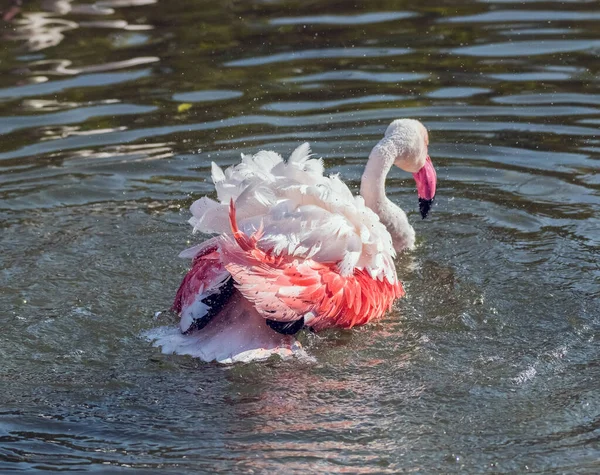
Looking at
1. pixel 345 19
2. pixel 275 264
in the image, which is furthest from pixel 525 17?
pixel 275 264

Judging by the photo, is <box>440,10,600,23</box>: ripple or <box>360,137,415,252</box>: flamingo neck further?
<box>440,10,600,23</box>: ripple

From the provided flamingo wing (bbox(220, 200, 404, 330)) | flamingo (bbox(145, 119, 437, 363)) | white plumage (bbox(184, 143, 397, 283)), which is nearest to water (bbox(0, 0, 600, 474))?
flamingo (bbox(145, 119, 437, 363))

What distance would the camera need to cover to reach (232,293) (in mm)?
5195

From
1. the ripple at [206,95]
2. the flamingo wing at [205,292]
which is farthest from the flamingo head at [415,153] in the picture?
the ripple at [206,95]

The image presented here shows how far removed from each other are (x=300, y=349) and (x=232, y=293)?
0.45m

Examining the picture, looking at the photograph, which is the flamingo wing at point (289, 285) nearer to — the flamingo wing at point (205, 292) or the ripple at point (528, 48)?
the flamingo wing at point (205, 292)

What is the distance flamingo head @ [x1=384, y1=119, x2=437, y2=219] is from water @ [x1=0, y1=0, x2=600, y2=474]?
30cm

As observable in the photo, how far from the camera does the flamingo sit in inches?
195

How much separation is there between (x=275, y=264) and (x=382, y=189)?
1580 mm

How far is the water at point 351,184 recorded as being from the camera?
14.5 ft

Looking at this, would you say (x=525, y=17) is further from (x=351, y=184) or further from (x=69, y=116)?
(x=69, y=116)

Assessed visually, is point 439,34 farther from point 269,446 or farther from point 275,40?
point 269,446

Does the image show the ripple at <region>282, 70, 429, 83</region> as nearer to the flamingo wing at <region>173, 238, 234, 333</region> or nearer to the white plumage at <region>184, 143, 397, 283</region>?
the white plumage at <region>184, 143, 397, 283</region>

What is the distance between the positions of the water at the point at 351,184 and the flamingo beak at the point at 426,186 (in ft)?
0.79
